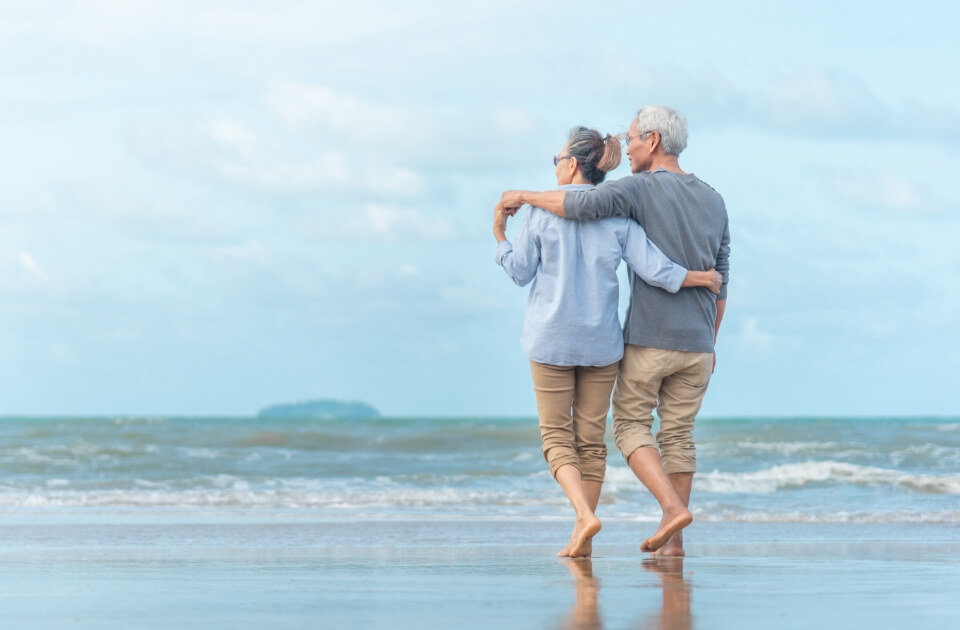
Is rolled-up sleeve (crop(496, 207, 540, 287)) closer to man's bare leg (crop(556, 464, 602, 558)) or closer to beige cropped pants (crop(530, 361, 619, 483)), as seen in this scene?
beige cropped pants (crop(530, 361, 619, 483))

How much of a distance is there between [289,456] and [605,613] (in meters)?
14.6

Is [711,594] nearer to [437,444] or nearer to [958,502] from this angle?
[958,502]

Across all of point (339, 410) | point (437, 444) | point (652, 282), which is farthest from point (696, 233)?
point (339, 410)

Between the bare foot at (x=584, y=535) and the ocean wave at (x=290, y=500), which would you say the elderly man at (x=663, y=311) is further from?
the ocean wave at (x=290, y=500)

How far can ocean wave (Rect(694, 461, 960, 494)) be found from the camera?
11.0 meters

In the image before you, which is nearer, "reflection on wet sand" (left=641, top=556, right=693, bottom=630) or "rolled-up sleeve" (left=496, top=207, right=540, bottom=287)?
"reflection on wet sand" (left=641, top=556, right=693, bottom=630)

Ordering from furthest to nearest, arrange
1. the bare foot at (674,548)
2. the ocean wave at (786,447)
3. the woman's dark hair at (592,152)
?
1. the ocean wave at (786,447)
2. the bare foot at (674,548)
3. the woman's dark hair at (592,152)

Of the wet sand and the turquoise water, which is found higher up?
the wet sand

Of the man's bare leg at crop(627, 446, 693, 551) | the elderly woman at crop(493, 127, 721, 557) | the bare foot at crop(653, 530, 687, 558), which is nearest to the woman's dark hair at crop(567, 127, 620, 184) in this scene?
the elderly woman at crop(493, 127, 721, 557)

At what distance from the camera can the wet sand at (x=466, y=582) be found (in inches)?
98.7

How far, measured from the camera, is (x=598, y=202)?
3.72 m

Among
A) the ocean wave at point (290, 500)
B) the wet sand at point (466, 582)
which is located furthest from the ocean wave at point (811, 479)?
the wet sand at point (466, 582)

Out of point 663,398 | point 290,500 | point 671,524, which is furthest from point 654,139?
point 290,500

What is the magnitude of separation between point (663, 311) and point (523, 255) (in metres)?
→ 0.53
